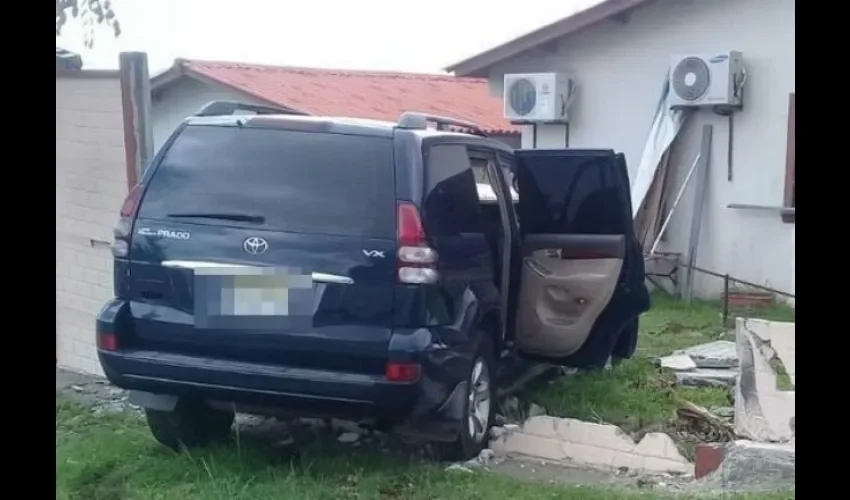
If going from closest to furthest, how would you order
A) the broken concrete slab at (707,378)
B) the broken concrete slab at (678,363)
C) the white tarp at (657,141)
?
the broken concrete slab at (707,378)
the broken concrete slab at (678,363)
the white tarp at (657,141)

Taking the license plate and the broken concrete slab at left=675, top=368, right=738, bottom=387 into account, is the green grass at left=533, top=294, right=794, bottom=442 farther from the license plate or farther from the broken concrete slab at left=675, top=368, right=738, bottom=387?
the license plate

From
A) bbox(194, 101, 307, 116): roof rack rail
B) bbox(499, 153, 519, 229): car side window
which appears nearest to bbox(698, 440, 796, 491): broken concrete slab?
bbox(499, 153, 519, 229): car side window

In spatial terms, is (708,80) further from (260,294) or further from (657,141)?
(260,294)

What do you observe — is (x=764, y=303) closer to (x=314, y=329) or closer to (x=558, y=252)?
(x=558, y=252)

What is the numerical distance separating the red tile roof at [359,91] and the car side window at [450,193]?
7.41 meters

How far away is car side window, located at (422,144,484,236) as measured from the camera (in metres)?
4.68

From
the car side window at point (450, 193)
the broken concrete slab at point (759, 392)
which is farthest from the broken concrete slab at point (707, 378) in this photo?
the car side window at point (450, 193)

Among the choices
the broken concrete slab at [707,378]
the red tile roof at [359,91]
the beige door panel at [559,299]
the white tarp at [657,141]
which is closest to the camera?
the beige door panel at [559,299]

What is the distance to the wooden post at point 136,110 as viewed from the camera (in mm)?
6125

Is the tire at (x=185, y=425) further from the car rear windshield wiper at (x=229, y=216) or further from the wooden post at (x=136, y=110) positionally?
the wooden post at (x=136, y=110)

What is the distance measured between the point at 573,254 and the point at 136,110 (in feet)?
8.71

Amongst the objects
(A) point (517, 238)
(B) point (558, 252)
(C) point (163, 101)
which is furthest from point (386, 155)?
(C) point (163, 101)

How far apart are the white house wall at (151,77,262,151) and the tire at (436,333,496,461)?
29.5 feet

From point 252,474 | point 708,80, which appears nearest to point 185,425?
point 252,474
